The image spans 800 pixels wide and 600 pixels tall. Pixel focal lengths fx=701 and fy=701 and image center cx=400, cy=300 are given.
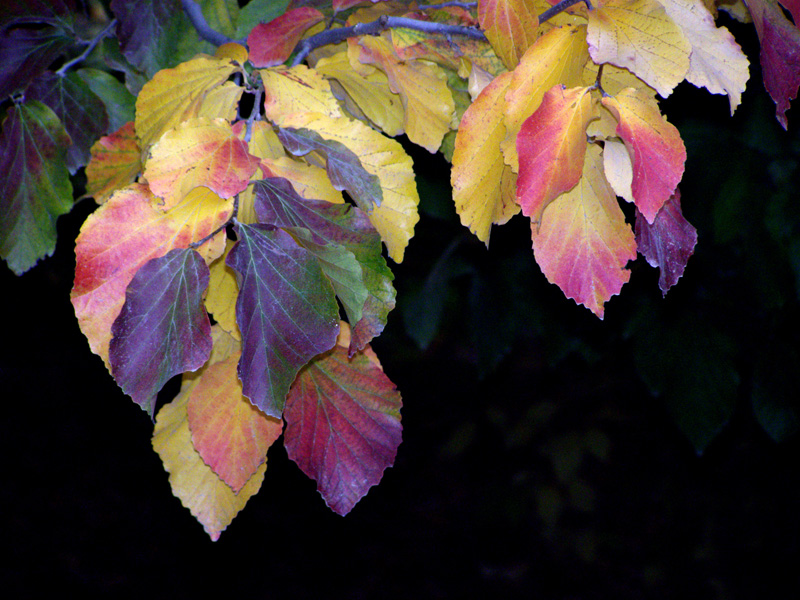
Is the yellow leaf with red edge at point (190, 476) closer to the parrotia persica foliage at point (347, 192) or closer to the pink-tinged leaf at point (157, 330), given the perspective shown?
the parrotia persica foliage at point (347, 192)

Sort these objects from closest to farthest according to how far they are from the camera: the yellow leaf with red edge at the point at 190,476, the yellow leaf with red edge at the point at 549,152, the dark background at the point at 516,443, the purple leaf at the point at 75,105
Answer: the yellow leaf with red edge at the point at 549,152, the yellow leaf with red edge at the point at 190,476, the purple leaf at the point at 75,105, the dark background at the point at 516,443

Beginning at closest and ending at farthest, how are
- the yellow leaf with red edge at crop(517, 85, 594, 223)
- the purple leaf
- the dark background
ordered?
the yellow leaf with red edge at crop(517, 85, 594, 223)
the purple leaf
the dark background

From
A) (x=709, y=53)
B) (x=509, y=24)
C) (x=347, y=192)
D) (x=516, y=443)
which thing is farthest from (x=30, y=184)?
(x=516, y=443)

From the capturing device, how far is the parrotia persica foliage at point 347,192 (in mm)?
358

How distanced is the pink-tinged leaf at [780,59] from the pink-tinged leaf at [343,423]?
281 mm

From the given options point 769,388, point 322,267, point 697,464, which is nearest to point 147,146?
point 322,267

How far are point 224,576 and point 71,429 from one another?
576 mm

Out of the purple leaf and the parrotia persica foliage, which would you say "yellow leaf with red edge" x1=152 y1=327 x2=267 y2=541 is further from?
the purple leaf

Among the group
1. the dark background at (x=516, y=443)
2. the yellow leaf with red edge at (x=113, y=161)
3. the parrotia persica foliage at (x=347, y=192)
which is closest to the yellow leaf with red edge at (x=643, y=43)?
the parrotia persica foliage at (x=347, y=192)

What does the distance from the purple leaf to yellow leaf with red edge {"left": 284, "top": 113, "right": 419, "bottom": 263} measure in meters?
0.29

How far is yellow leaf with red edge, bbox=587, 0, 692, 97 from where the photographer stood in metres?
0.36

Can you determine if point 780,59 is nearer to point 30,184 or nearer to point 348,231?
point 348,231

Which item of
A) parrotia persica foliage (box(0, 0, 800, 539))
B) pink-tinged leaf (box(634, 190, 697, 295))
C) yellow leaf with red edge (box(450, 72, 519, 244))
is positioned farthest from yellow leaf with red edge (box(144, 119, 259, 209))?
pink-tinged leaf (box(634, 190, 697, 295))

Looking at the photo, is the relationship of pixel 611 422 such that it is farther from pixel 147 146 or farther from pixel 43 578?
pixel 147 146
